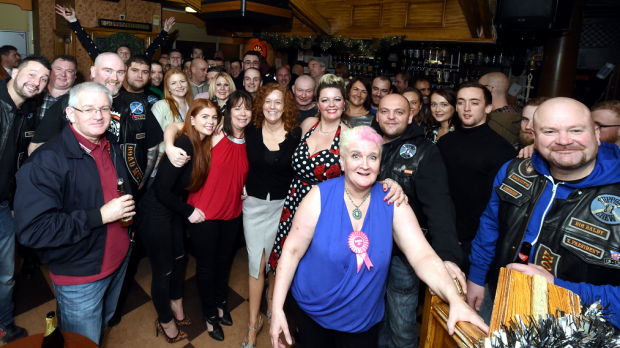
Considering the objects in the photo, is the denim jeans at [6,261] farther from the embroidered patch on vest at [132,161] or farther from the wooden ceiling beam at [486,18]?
the wooden ceiling beam at [486,18]

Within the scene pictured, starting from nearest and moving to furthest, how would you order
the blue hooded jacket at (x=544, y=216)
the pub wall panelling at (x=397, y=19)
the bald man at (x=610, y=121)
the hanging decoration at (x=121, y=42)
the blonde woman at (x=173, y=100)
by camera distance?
the blue hooded jacket at (x=544, y=216), the bald man at (x=610, y=121), the blonde woman at (x=173, y=100), the hanging decoration at (x=121, y=42), the pub wall panelling at (x=397, y=19)

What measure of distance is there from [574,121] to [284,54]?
850 centimetres

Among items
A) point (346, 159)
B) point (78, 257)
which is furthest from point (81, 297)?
point (346, 159)

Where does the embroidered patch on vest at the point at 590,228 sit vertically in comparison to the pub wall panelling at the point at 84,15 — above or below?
below

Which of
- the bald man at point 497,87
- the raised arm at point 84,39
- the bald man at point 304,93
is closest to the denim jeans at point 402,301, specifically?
the bald man at point 304,93

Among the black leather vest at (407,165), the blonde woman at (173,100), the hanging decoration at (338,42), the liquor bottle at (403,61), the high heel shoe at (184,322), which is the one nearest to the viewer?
the black leather vest at (407,165)

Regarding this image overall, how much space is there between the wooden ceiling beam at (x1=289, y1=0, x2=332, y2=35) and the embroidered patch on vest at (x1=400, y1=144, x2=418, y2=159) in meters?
5.55

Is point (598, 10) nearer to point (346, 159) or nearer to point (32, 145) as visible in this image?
point (346, 159)

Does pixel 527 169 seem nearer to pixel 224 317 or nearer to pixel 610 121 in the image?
pixel 610 121

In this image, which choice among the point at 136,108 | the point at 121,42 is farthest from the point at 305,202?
the point at 121,42

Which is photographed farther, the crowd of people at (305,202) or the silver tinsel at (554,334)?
the crowd of people at (305,202)

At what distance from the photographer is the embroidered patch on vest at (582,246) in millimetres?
1270

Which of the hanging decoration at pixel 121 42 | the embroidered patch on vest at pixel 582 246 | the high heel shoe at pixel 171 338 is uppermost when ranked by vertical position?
the hanging decoration at pixel 121 42

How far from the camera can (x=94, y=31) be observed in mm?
7090
